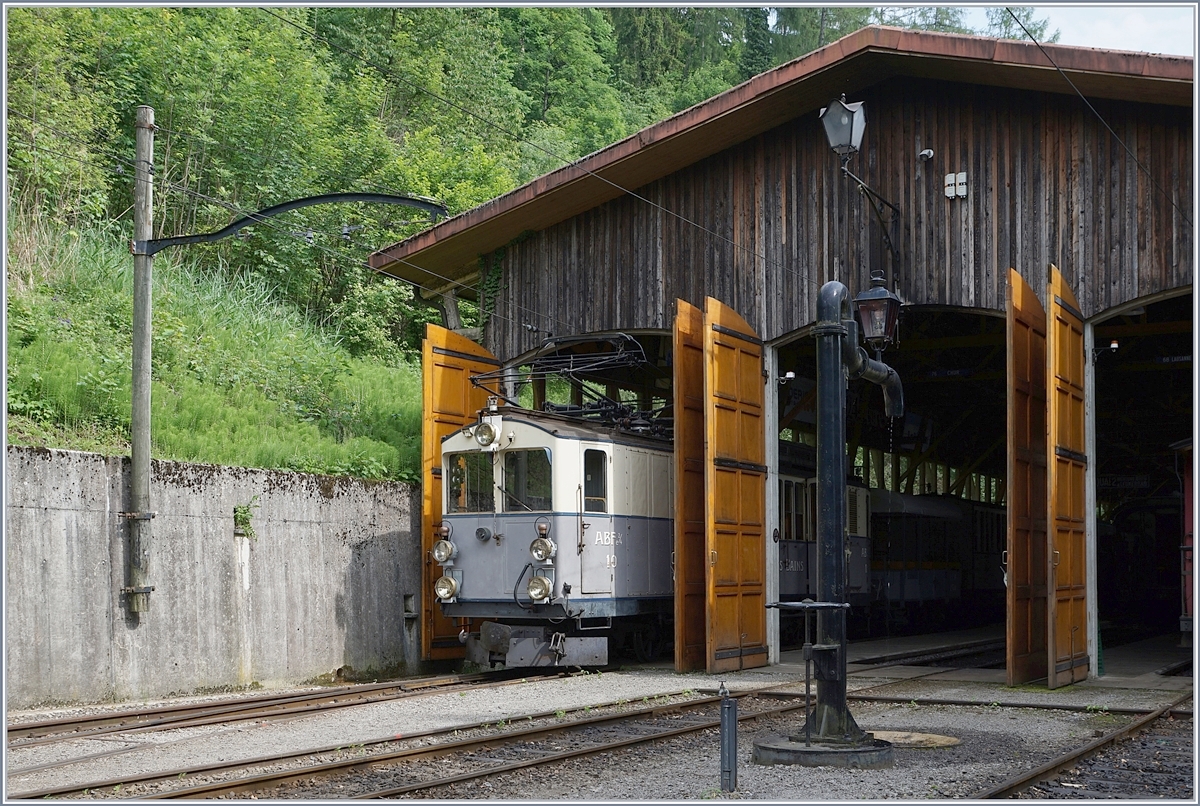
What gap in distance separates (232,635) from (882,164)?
10.6 m

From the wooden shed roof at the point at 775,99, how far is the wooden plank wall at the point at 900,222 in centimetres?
38

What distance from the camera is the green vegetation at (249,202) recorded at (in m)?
16.6

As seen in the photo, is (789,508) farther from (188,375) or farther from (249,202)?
(249,202)

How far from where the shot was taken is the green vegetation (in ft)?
54.5

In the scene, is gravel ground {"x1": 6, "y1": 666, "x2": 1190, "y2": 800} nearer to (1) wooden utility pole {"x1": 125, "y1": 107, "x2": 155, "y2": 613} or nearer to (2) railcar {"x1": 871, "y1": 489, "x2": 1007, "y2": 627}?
(1) wooden utility pole {"x1": 125, "y1": 107, "x2": 155, "y2": 613}

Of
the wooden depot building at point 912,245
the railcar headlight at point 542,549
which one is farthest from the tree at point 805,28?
the railcar headlight at point 542,549

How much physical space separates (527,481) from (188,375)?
6.15 m

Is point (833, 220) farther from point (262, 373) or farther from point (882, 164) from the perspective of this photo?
point (262, 373)

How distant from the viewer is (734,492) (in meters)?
16.7

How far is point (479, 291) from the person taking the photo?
1977 centimetres

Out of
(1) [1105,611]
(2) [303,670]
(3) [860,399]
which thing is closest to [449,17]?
(3) [860,399]

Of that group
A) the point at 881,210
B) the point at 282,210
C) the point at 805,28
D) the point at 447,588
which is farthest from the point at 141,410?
the point at 805,28

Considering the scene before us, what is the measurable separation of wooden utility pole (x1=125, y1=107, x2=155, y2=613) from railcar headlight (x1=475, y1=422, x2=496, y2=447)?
169 inches

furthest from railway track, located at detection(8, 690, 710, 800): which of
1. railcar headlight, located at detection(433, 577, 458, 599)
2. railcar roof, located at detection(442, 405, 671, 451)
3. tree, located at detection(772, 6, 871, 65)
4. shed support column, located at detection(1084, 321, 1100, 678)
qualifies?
tree, located at detection(772, 6, 871, 65)
